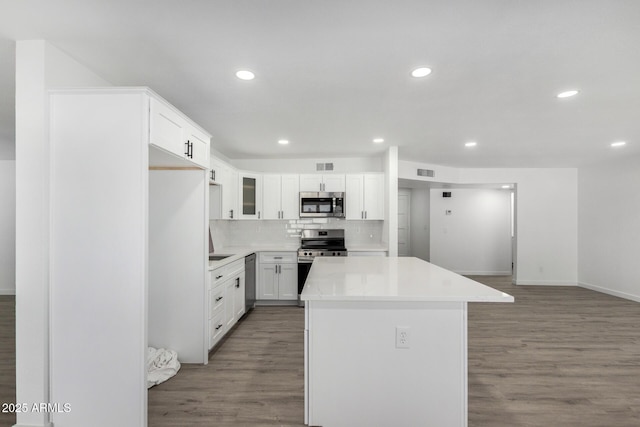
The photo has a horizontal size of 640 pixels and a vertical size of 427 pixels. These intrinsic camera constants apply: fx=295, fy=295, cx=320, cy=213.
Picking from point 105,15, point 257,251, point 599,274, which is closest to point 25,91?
point 105,15

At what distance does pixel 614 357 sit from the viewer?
2971mm

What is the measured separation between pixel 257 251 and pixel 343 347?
3.03 metres

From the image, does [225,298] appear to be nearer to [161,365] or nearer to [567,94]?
[161,365]

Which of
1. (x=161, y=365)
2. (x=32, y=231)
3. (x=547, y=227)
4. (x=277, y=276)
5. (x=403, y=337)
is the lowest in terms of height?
(x=161, y=365)

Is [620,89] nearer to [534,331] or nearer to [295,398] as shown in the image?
[534,331]

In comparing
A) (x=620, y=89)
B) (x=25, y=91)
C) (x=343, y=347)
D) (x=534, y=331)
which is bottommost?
(x=534, y=331)

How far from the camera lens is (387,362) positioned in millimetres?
1842

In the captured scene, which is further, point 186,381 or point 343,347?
point 186,381

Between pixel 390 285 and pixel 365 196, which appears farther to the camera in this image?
pixel 365 196

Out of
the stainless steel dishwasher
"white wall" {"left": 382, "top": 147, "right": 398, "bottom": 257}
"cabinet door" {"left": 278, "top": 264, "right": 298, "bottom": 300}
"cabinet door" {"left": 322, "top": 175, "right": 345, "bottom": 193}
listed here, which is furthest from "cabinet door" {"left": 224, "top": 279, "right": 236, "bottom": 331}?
"white wall" {"left": 382, "top": 147, "right": 398, "bottom": 257}

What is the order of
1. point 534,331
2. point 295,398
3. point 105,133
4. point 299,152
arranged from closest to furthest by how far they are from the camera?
point 105,133, point 295,398, point 534,331, point 299,152

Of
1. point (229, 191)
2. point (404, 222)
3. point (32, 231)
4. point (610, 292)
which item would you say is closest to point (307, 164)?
point (229, 191)

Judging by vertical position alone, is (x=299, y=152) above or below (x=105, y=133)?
above

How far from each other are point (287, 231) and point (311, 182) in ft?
3.32
